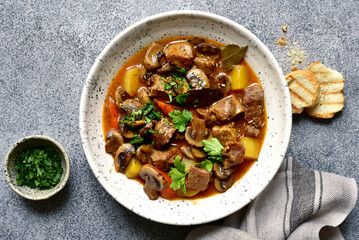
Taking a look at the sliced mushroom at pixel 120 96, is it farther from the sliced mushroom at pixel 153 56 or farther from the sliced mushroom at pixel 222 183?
the sliced mushroom at pixel 222 183

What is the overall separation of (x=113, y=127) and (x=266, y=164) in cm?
171

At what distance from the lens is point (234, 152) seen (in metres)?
3.65

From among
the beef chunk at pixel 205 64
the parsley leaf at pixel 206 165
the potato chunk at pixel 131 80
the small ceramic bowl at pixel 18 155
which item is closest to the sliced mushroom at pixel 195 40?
the beef chunk at pixel 205 64

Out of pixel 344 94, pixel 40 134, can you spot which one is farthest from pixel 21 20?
pixel 344 94

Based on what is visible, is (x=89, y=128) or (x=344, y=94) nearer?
(x=89, y=128)

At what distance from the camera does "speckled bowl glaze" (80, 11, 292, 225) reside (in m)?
3.65

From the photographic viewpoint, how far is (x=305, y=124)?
4.21 m

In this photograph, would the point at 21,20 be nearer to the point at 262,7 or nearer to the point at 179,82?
the point at 179,82

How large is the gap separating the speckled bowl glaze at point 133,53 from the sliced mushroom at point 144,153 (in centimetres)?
28

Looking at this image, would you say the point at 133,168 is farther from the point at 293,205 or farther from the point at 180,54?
the point at 293,205

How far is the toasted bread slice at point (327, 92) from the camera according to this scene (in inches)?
164

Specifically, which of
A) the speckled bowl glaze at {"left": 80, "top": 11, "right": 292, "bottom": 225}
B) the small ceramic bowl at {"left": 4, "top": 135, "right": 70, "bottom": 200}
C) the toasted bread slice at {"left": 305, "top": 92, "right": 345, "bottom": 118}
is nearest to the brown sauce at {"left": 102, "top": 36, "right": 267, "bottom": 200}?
the speckled bowl glaze at {"left": 80, "top": 11, "right": 292, "bottom": 225}

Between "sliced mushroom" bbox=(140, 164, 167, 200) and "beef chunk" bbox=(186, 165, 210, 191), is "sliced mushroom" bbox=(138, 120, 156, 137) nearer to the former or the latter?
"sliced mushroom" bbox=(140, 164, 167, 200)

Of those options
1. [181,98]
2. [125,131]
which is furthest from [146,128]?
[181,98]
